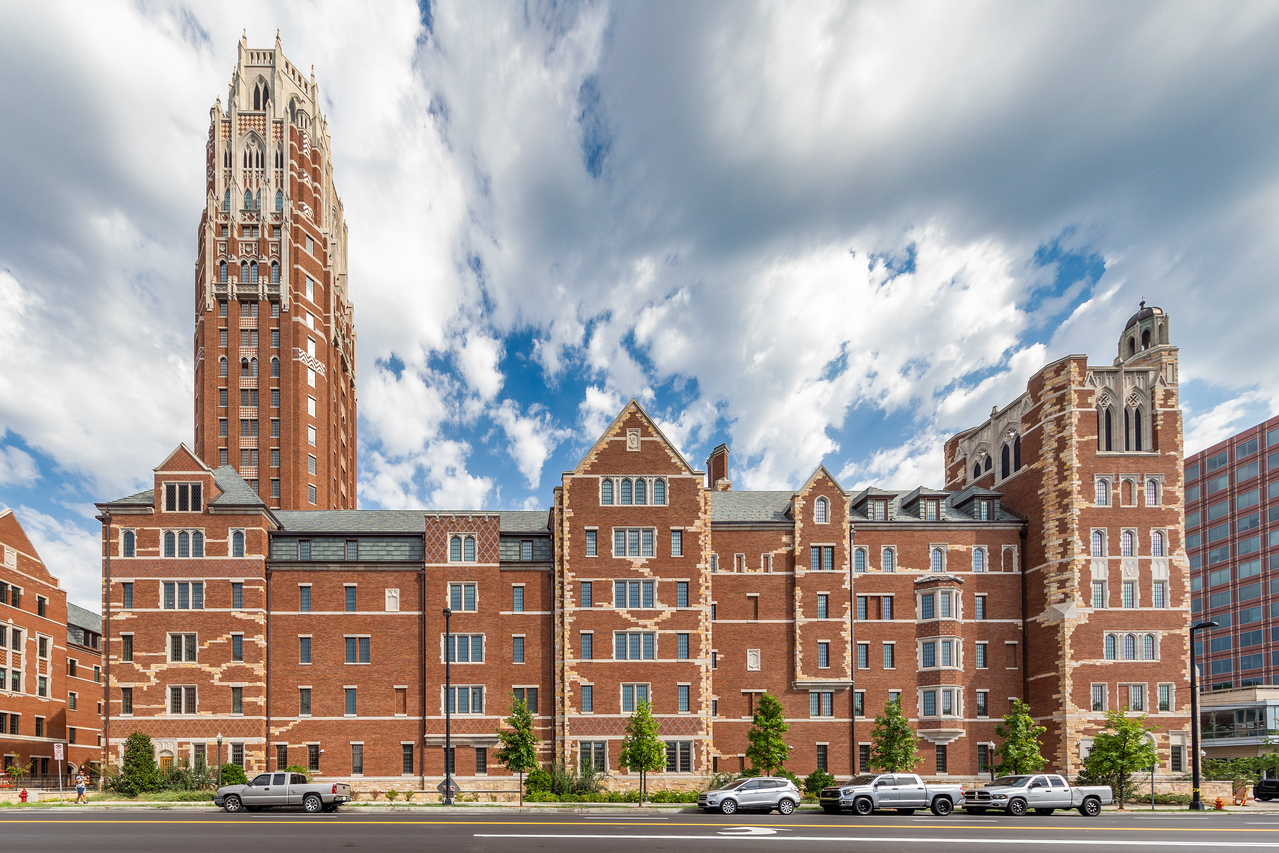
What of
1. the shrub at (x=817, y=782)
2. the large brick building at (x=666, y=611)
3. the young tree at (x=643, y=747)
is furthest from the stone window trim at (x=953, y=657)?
the young tree at (x=643, y=747)

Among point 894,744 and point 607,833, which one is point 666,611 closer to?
point 894,744

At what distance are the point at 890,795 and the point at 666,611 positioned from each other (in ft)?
64.7

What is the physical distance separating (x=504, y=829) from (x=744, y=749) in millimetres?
28441

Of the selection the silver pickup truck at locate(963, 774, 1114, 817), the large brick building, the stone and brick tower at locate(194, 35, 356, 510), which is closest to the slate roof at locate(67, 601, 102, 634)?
the stone and brick tower at locate(194, 35, 356, 510)

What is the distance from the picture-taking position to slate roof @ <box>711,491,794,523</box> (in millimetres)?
57938

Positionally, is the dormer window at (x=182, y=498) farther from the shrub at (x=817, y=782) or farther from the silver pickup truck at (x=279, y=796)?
the shrub at (x=817, y=782)

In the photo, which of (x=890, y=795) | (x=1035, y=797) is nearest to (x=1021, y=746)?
(x=1035, y=797)

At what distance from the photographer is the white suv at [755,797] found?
3731 cm

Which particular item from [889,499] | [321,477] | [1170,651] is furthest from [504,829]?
[321,477]

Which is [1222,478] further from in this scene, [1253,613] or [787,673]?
[787,673]

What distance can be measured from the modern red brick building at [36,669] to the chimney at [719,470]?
54561mm

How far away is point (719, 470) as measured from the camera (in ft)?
220

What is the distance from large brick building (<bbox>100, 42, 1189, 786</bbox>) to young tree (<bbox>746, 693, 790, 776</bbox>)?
3637 mm

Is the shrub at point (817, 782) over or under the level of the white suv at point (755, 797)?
under
